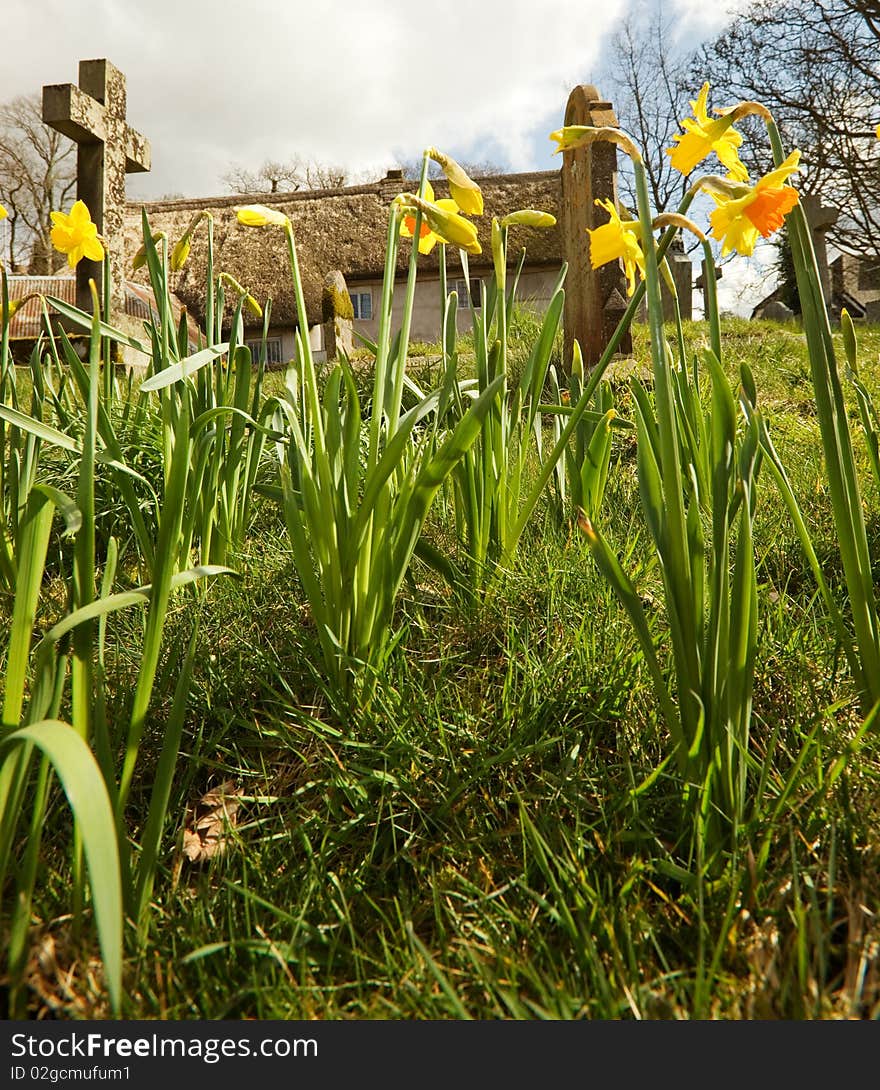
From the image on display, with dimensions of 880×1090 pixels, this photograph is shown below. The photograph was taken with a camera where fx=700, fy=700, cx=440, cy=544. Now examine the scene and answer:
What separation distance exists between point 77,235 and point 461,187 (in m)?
1.23

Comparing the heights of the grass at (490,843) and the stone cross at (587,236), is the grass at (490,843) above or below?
below

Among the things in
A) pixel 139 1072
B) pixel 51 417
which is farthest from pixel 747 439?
pixel 51 417

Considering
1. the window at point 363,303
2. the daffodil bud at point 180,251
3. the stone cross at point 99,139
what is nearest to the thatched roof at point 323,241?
the window at point 363,303

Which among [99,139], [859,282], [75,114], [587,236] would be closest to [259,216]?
[587,236]

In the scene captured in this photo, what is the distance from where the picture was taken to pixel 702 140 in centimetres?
97

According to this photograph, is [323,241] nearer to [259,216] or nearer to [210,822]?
[259,216]

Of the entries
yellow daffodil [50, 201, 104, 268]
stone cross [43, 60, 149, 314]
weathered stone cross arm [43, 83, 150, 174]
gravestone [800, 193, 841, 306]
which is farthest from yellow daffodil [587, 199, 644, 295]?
gravestone [800, 193, 841, 306]

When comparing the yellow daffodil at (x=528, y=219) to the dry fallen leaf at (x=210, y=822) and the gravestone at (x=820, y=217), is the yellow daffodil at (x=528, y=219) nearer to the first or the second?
the dry fallen leaf at (x=210, y=822)

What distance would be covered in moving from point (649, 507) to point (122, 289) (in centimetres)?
508

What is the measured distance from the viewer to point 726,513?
2.67ft

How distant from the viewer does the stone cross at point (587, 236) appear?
309 centimetres

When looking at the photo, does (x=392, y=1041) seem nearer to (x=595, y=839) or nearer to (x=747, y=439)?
(x=595, y=839)

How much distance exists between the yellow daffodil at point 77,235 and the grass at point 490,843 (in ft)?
3.74

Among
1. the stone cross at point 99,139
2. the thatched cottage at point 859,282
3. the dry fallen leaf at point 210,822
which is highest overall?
the thatched cottage at point 859,282
